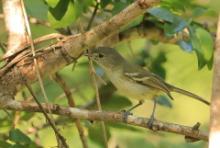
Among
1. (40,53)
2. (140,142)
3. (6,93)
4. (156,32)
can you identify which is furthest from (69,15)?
(140,142)

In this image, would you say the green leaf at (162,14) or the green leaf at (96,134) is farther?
the green leaf at (96,134)

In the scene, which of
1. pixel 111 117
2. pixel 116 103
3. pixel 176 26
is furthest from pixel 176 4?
pixel 116 103

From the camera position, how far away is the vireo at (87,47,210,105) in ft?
10.5

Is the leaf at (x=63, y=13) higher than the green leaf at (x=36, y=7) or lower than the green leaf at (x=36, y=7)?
lower

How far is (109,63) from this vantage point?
3350 mm

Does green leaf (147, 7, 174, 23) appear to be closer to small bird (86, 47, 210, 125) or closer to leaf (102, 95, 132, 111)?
small bird (86, 47, 210, 125)

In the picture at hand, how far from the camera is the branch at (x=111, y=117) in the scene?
220 cm

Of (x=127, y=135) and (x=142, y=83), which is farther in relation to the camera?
(x=127, y=135)

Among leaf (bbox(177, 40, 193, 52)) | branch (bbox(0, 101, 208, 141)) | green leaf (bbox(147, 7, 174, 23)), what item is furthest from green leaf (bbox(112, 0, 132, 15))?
branch (bbox(0, 101, 208, 141))

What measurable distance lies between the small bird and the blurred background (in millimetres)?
80

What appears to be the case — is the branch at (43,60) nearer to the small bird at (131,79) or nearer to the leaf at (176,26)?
the leaf at (176,26)

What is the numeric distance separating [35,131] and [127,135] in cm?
72

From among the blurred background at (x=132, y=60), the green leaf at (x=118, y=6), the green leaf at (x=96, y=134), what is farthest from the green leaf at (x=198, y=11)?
the green leaf at (x=96, y=134)

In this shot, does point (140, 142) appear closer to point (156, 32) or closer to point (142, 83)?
point (142, 83)
